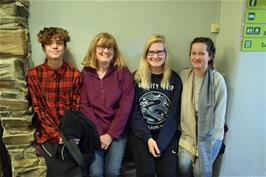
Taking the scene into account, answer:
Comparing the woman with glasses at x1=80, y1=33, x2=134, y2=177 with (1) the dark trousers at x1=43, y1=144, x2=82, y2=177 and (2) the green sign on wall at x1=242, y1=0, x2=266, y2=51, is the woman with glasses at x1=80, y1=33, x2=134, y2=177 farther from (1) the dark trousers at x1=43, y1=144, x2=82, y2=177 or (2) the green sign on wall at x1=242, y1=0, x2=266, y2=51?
(2) the green sign on wall at x1=242, y1=0, x2=266, y2=51

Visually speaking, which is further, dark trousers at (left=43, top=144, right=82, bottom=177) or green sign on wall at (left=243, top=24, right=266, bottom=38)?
green sign on wall at (left=243, top=24, right=266, bottom=38)

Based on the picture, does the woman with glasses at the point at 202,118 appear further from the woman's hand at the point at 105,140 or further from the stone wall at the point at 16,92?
the stone wall at the point at 16,92

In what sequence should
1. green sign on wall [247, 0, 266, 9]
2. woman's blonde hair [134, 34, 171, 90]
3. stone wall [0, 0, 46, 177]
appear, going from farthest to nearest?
woman's blonde hair [134, 34, 171, 90] → green sign on wall [247, 0, 266, 9] → stone wall [0, 0, 46, 177]

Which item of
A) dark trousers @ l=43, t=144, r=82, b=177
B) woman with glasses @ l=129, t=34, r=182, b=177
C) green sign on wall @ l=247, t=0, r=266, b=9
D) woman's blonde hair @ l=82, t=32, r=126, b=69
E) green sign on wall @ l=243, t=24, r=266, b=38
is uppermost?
green sign on wall @ l=247, t=0, r=266, b=9

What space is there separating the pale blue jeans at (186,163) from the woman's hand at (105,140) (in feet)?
1.64

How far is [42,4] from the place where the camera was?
6.35ft

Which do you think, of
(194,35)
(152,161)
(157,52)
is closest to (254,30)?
(194,35)

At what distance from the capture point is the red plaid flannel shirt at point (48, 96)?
5.95 ft

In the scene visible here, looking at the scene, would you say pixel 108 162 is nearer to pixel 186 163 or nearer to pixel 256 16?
pixel 186 163

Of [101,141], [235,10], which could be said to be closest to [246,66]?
[235,10]

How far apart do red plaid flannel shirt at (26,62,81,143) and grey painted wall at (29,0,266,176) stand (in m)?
0.25

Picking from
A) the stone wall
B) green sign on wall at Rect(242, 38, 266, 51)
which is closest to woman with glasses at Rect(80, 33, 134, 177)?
the stone wall

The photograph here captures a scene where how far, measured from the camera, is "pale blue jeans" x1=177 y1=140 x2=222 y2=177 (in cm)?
183

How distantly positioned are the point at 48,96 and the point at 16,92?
8.1 inches
